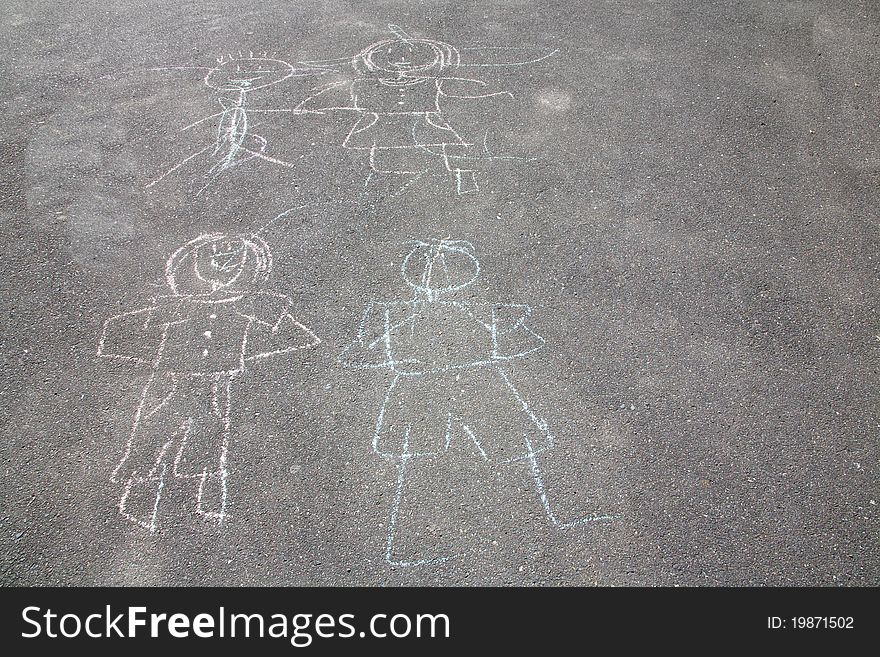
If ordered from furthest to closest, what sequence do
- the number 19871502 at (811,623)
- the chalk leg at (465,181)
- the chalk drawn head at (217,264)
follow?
1. the chalk leg at (465,181)
2. the chalk drawn head at (217,264)
3. the number 19871502 at (811,623)

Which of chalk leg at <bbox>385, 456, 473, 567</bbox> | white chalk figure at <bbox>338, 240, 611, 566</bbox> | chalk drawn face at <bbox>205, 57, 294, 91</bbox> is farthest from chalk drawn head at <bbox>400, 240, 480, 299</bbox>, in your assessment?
chalk drawn face at <bbox>205, 57, 294, 91</bbox>

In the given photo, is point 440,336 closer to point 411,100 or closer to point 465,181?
point 465,181

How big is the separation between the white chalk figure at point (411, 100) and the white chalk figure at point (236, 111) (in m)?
0.38

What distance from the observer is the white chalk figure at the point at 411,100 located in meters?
5.16

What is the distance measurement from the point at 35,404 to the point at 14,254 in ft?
4.42

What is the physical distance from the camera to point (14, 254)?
446 centimetres

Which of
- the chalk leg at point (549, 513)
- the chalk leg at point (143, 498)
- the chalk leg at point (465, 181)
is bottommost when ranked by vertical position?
the chalk leg at point (143, 498)

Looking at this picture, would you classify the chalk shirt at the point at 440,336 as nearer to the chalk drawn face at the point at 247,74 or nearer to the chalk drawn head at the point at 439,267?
the chalk drawn head at the point at 439,267

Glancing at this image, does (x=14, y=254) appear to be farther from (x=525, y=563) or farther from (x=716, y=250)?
(x=716, y=250)

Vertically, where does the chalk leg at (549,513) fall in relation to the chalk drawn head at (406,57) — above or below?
below

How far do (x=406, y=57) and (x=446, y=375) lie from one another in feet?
12.4

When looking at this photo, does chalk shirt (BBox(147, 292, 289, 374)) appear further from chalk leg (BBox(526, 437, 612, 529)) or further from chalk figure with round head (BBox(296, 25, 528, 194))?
chalk leg (BBox(526, 437, 612, 529))

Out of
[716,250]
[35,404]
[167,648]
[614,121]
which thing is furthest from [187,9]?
[167,648]

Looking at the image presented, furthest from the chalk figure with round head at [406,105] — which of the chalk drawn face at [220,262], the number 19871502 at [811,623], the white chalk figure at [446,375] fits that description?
the number 19871502 at [811,623]
